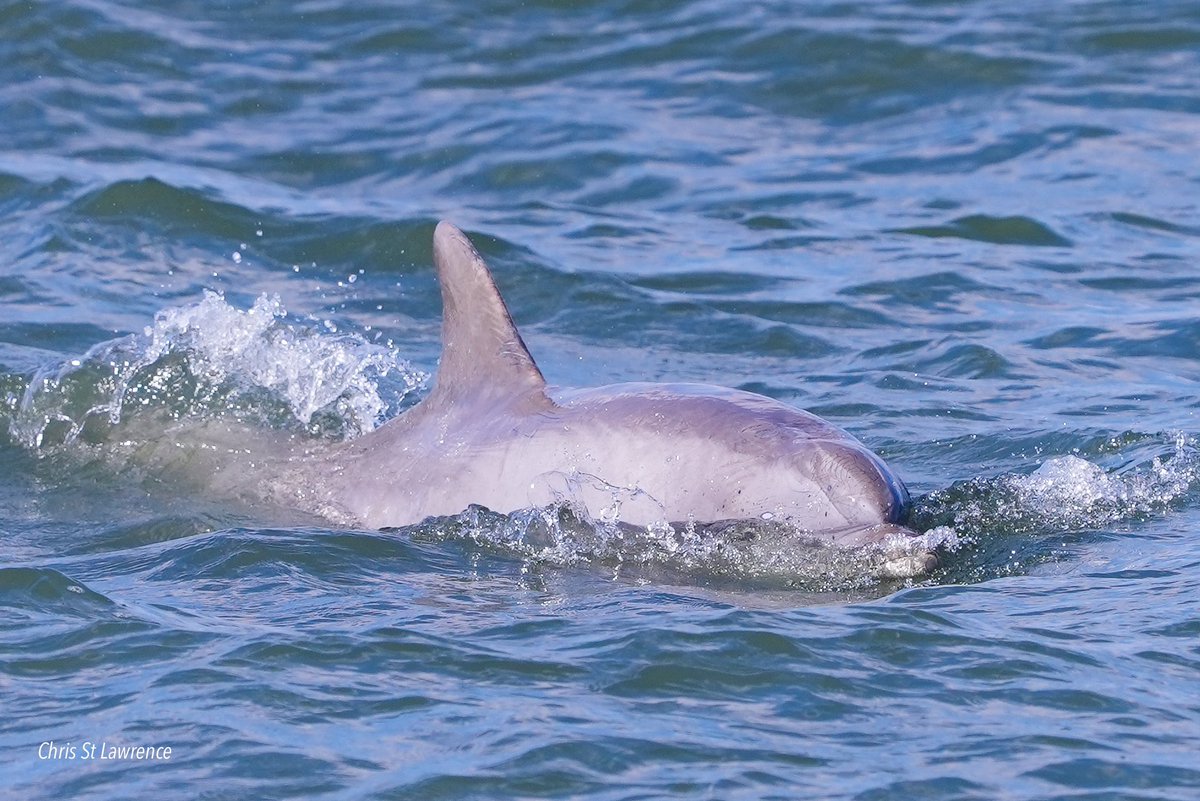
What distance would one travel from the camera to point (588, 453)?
8.00 meters

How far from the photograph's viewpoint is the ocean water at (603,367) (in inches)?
236

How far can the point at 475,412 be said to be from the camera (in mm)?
8570

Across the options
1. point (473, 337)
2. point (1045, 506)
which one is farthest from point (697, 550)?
point (1045, 506)

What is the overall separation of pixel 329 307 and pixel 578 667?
7.66 m

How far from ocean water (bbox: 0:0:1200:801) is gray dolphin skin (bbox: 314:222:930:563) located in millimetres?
196

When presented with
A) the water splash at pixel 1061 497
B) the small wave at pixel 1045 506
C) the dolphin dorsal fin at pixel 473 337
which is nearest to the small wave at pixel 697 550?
the small wave at pixel 1045 506

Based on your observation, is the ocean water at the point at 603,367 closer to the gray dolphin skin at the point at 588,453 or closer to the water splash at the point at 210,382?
the water splash at the point at 210,382

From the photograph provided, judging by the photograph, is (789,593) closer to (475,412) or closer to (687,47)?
(475,412)

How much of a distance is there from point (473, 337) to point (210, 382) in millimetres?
2391

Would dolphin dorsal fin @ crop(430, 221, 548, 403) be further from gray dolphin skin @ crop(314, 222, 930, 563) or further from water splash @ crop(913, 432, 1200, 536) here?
water splash @ crop(913, 432, 1200, 536)

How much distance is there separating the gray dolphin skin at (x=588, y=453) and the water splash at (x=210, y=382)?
1.19 metres

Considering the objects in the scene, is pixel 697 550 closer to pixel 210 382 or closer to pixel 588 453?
pixel 588 453

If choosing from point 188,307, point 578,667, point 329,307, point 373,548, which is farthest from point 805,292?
point 578,667

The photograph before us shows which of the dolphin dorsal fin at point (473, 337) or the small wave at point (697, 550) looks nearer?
the small wave at point (697, 550)
